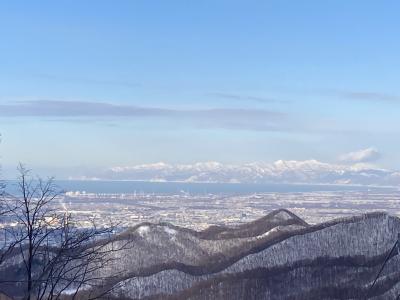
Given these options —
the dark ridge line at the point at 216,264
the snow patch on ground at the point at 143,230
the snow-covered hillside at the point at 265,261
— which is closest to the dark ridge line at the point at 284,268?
the snow-covered hillside at the point at 265,261

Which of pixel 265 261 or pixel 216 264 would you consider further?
pixel 216 264

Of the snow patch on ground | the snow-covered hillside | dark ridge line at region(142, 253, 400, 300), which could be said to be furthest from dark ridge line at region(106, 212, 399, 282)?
the snow patch on ground

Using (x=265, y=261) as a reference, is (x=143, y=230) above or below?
above

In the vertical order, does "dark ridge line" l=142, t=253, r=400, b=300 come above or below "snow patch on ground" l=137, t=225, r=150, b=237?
below

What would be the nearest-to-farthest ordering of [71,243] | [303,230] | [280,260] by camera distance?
[71,243]
[280,260]
[303,230]

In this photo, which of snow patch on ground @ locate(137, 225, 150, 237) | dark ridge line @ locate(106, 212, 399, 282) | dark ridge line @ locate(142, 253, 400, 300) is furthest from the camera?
snow patch on ground @ locate(137, 225, 150, 237)

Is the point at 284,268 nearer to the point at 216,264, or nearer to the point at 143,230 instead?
the point at 216,264

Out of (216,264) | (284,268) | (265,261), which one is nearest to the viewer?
(284,268)

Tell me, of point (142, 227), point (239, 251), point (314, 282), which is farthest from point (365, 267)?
point (142, 227)

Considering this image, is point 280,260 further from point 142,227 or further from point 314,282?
point 142,227

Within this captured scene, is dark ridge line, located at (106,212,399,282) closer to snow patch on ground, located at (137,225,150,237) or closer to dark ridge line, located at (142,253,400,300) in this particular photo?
dark ridge line, located at (142,253,400,300)

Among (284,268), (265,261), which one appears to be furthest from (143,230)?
(284,268)
